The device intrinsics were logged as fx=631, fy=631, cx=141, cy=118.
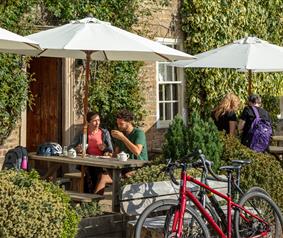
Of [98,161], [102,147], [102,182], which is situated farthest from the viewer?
[102,147]

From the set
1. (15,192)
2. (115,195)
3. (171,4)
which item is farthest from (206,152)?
(171,4)

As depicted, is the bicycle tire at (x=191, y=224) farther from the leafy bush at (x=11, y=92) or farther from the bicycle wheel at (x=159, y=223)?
the leafy bush at (x=11, y=92)

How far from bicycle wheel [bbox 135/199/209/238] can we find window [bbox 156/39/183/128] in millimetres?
7741

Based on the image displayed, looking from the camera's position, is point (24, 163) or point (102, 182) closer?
point (24, 163)

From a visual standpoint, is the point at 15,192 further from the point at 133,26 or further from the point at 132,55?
the point at 133,26

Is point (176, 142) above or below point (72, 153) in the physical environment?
above

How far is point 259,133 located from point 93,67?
3.99 metres

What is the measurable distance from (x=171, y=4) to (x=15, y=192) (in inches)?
357

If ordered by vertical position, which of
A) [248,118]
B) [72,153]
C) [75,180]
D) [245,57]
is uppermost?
[245,57]

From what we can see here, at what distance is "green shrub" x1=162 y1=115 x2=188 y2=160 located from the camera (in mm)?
7902

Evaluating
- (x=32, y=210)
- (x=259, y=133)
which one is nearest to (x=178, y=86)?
(x=259, y=133)

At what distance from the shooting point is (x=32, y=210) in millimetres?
5312

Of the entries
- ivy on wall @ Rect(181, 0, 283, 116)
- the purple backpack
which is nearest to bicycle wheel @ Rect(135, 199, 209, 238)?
the purple backpack

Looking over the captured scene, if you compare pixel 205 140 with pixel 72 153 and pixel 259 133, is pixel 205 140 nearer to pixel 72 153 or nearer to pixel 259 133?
pixel 72 153
